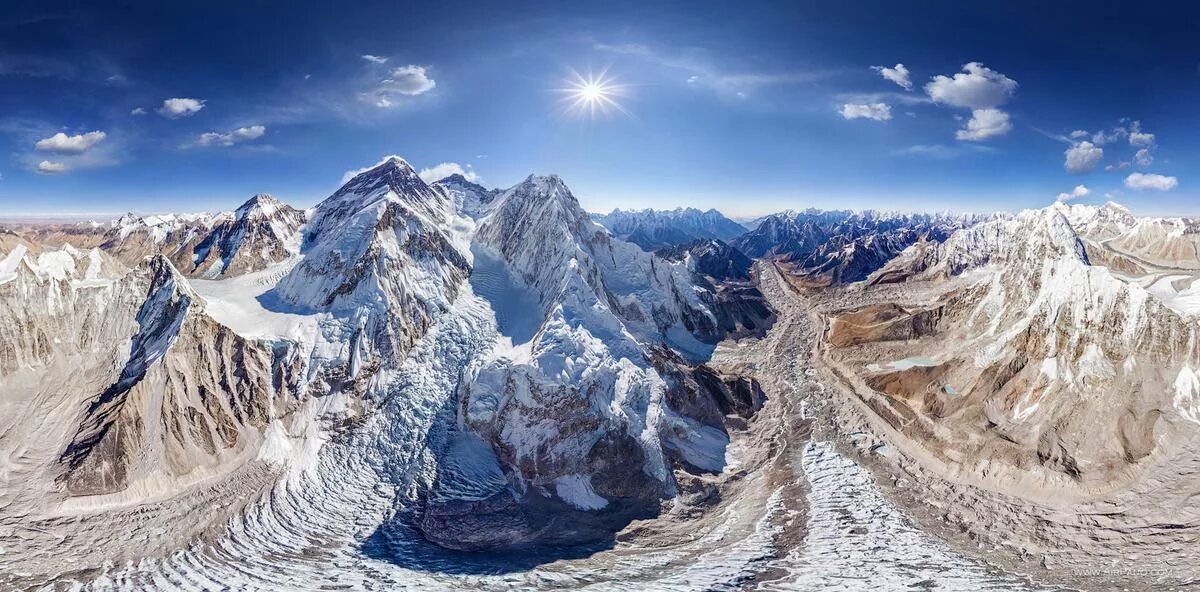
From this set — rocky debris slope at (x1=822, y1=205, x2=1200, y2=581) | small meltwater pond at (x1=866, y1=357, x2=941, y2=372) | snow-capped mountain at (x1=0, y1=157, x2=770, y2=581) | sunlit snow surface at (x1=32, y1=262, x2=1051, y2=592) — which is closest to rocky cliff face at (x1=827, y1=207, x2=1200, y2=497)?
rocky debris slope at (x1=822, y1=205, x2=1200, y2=581)

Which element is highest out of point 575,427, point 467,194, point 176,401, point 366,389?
point 467,194

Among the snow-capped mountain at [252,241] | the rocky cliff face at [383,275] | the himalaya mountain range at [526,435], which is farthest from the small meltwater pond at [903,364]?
the snow-capped mountain at [252,241]

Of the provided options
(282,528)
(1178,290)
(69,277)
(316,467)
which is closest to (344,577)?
(282,528)

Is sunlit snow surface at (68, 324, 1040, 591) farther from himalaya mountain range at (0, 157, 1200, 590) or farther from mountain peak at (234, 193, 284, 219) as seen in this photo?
mountain peak at (234, 193, 284, 219)

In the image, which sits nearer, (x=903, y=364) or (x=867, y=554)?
(x=867, y=554)

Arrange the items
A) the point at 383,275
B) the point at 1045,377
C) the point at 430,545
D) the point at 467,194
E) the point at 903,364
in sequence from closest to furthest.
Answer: the point at 430,545, the point at 1045,377, the point at 383,275, the point at 903,364, the point at 467,194

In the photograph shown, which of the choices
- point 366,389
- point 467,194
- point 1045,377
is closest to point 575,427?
point 366,389

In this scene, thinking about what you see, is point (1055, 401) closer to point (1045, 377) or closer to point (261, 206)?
point (1045, 377)

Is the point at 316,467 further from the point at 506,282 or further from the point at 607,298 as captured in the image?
the point at 607,298
